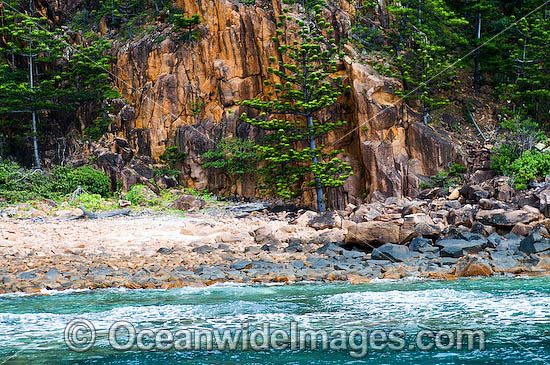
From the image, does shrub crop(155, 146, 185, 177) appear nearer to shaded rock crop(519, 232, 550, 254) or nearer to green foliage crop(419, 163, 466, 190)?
green foliage crop(419, 163, 466, 190)

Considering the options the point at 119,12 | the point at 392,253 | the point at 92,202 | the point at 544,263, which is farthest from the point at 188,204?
the point at 119,12

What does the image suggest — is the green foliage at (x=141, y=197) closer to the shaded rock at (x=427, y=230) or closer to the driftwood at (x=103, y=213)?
the driftwood at (x=103, y=213)

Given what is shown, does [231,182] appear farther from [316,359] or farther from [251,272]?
[316,359]

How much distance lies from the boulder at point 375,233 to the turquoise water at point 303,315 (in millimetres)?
2931

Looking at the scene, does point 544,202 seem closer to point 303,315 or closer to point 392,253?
point 392,253

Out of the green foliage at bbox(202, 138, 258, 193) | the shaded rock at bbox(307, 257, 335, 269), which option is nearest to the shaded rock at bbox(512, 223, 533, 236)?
the shaded rock at bbox(307, 257, 335, 269)

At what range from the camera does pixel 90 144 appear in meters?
23.3

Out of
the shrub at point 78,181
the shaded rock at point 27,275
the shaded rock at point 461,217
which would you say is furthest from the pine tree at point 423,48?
the shaded rock at point 27,275

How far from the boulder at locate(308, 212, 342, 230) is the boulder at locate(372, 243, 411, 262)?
326 cm

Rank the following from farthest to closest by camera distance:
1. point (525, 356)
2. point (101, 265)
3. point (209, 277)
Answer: point (101, 265), point (209, 277), point (525, 356)

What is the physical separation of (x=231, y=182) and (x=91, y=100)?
861cm

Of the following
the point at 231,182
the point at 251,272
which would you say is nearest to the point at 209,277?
the point at 251,272

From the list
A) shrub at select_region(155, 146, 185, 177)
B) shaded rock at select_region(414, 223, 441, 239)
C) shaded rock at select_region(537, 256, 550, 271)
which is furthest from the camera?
shrub at select_region(155, 146, 185, 177)

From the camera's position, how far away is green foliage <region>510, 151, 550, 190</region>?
629 inches
